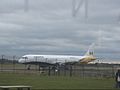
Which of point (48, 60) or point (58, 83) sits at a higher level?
point (48, 60)

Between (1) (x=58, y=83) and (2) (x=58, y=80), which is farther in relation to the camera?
(2) (x=58, y=80)

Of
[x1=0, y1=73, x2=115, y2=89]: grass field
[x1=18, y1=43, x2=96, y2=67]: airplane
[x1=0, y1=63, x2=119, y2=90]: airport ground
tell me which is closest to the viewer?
[x1=0, y1=73, x2=115, y2=89]: grass field

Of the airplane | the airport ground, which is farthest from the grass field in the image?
the airplane

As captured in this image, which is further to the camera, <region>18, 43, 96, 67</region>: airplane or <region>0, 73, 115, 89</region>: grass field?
<region>18, 43, 96, 67</region>: airplane

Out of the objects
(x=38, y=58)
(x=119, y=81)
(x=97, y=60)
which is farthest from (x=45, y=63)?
(x=119, y=81)

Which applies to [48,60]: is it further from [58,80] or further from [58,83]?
[58,83]

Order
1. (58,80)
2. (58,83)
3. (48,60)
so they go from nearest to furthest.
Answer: (58,83)
(58,80)
(48,60)

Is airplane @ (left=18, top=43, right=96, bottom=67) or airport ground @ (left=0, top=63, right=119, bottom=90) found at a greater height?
airplane @ (left=18, top=43, right=96, bottom=67)

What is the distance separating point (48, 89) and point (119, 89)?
489 centimetres

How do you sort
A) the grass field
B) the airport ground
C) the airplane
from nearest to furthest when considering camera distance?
the grass field
the airport ground
the airplane

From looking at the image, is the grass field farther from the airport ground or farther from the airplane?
the airplane

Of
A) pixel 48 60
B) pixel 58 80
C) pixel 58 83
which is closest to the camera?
pixel 58 83

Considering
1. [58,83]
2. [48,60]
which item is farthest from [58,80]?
[48,60]

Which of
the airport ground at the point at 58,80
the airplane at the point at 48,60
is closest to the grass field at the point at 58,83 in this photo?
the airport ground at the point at 58,80
